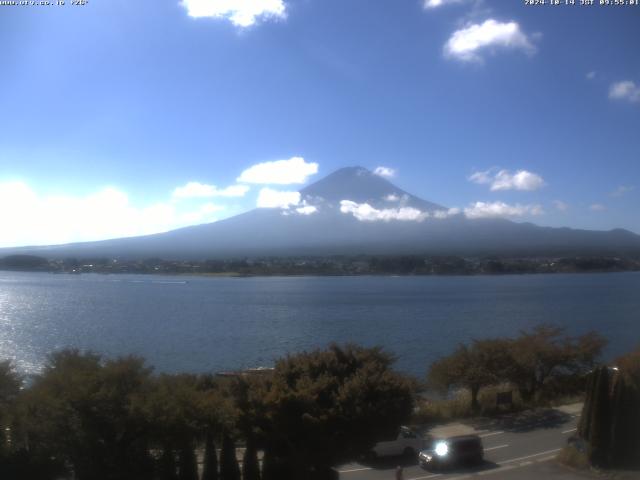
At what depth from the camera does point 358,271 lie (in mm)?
105375

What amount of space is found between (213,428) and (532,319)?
37642mm

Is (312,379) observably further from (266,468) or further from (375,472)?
(375,472)

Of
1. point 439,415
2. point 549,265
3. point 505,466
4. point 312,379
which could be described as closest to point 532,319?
point 439,415

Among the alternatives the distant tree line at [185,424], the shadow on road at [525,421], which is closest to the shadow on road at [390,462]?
the distant tree line at [185,424]

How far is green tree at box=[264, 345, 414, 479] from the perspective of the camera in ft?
28.2

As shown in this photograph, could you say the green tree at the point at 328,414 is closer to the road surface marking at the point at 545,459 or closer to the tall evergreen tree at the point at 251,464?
the tall evergreen tree at the point at 251,464

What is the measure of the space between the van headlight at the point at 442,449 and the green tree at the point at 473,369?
20.3ft

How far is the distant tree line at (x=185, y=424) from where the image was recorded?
27.8 feet

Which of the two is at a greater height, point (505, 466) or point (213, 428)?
point (213, 428)

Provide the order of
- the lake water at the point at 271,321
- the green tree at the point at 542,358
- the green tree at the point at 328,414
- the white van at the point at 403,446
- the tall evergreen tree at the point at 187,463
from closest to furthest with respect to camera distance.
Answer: the green tree at the point at 328,414
the tall evergreen tree at the point at 187,463
the white van at the point at 403,446
the green tree at the point at 542,358
the lake water at the point at 271,321

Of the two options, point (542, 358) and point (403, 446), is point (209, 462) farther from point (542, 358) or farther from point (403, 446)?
point (542, 358)

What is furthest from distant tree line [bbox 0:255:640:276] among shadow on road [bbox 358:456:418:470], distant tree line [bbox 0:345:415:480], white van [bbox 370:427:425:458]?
distant tree line [bbox 0:345:415:480]

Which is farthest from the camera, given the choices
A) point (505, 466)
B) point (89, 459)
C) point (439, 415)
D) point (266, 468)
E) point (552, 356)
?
point (552, 356)

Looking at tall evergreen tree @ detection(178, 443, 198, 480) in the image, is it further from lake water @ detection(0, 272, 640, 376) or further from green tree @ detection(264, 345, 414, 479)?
lake water @ detection(0, 272, 640, 376)
